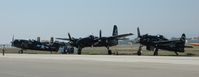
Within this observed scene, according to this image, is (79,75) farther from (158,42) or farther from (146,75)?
(158,42)

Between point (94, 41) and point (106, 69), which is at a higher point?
point (94, 41)

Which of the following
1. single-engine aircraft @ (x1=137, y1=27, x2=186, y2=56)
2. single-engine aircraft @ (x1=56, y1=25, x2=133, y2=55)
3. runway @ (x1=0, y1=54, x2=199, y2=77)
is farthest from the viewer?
single-engine aircraft @ (x1=56, y1=25, x2=133, y2=55)

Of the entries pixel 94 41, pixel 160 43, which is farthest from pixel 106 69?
pixel 94 41

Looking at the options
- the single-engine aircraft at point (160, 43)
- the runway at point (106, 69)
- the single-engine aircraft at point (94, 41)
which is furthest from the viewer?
the single-engine aircraft at point (94, 41)

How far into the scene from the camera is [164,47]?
54719mm

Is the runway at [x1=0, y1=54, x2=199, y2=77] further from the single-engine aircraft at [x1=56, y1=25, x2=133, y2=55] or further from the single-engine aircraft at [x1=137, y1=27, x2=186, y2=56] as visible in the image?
the single-engine aircraft at [x1=56, y1=25, x2=133, y2=55]

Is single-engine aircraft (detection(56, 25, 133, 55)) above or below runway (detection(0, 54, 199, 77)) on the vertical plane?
above

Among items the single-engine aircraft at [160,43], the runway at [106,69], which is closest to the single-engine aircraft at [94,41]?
the single-engine aircraft at [160,43]

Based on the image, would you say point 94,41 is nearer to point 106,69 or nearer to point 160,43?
point 160,43

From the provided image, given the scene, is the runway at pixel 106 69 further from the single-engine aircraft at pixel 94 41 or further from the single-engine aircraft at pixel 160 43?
the single-engine aircraft at pixel 94 41

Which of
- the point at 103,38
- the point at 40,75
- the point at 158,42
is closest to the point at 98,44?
the point at 103,38

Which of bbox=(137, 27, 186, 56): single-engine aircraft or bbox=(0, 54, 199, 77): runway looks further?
bbox=(137, 27, 186, 56): single-engine aircraft

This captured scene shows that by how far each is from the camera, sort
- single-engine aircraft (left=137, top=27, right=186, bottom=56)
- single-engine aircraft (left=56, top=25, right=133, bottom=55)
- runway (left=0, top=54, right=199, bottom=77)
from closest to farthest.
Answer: runway (left=0, top=54, right=199, bottom=77)
single-engine aircraft (left=137, top=27, right=186, bottom=56)
single-engine aircraft (left=56, top=25, right=133, bottom=55)

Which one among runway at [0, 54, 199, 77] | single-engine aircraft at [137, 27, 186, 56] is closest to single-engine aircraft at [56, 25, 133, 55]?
single-engine aircraft at [137, 27, 186, 56]
